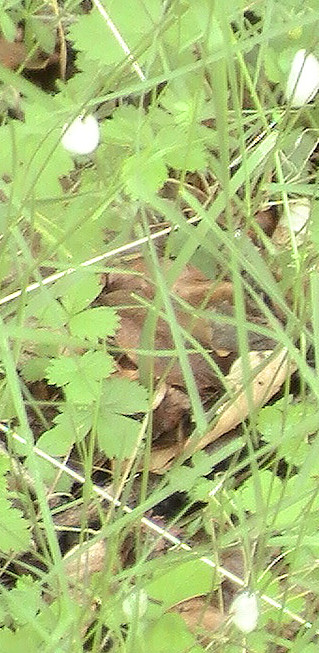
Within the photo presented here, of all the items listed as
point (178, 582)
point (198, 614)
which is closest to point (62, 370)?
point (178, 582)

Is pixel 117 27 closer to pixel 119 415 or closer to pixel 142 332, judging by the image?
pixel 142 332

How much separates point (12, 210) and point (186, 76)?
0.35 meters

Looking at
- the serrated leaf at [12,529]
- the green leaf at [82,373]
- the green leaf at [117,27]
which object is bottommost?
the serrated leaf at [12,529]

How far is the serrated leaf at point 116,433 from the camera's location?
4.15 ft

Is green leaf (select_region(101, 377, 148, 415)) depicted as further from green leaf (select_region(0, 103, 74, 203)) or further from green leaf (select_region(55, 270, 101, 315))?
green leaf (select_region(0, 103, 74, 203))

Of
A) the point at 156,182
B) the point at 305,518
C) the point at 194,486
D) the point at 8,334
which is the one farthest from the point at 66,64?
the point at 305,518

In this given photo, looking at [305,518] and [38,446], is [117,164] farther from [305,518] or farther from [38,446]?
[305,518]

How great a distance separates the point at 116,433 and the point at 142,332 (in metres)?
0.17

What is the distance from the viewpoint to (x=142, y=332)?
1.30 m

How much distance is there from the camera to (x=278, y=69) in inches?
52.2

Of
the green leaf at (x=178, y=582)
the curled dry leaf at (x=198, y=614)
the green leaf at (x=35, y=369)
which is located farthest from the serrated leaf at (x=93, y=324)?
the curled dry leaf at (x=198, y=614)

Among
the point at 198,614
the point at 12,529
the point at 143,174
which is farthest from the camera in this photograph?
the point at 198,614

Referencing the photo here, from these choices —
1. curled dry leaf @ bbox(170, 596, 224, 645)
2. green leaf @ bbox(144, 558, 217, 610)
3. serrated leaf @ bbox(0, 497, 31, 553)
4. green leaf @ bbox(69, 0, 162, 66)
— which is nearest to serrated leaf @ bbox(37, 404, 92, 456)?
serrated leaf @ bbox(0, 497, 31, 553)

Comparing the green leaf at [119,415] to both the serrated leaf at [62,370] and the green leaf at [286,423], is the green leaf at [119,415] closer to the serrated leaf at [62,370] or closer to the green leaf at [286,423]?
the serrated leaf at [62,370]
